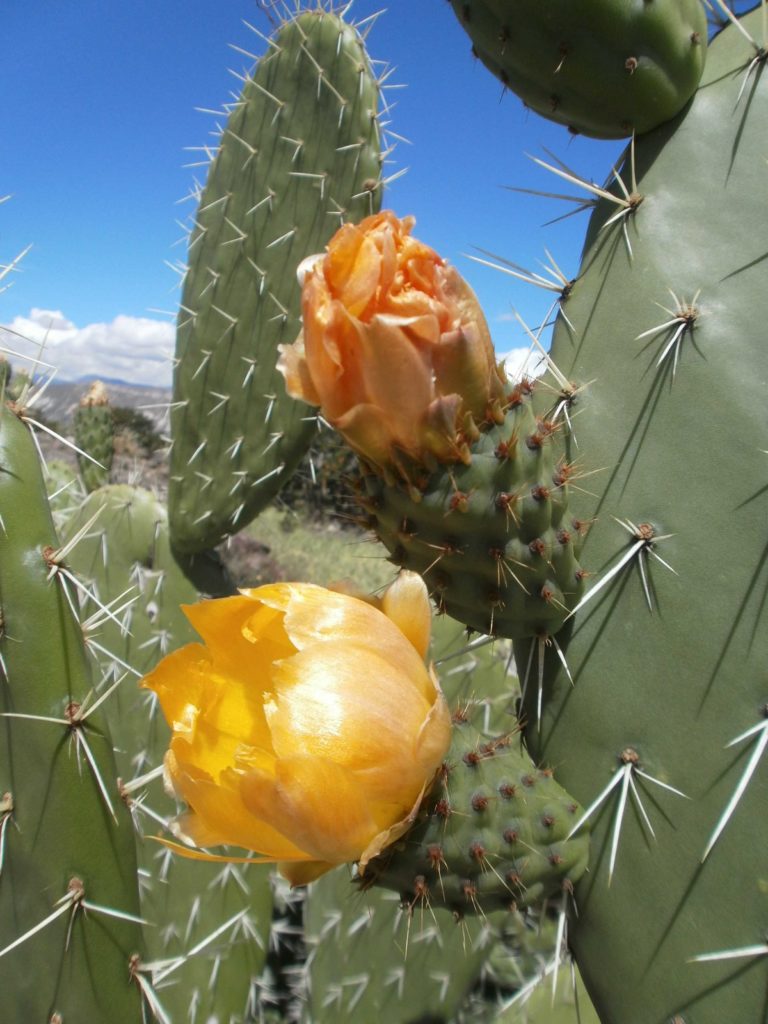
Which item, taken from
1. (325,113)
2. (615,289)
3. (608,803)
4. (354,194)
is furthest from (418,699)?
(325,113)

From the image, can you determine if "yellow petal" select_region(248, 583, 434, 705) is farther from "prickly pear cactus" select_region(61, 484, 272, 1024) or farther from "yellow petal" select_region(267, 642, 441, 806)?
"prickly pear cactus" select_region(61, 484, 272, 1024)

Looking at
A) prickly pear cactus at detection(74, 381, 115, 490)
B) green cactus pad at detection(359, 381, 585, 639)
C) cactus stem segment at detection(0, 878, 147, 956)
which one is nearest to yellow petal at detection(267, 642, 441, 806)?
green cactus pad at detection(359, 381, 585, 639)

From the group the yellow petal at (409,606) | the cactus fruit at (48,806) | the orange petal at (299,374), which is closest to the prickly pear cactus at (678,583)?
the yellow petal at (409,606)

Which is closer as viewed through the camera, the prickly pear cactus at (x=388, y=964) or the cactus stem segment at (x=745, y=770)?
the cactus stem segment at (x=745, y=770)

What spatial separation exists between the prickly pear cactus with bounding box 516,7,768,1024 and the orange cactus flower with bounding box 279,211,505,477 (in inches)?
9.2

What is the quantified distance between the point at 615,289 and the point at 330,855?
65cm

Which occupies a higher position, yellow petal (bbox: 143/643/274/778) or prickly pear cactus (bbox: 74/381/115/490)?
prickly pear cactus (bbox: 74/381/115/490)

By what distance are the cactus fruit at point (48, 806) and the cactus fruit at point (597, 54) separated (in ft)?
2.21

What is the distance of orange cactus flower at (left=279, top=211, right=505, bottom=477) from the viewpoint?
69cm

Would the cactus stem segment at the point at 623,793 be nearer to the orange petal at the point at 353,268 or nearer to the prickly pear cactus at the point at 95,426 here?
the orange petal at the point at 353,268

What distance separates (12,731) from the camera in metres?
0.90

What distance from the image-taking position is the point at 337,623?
69 cm

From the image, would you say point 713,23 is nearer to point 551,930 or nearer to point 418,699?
point 418,699

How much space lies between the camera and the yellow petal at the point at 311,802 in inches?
24.3
